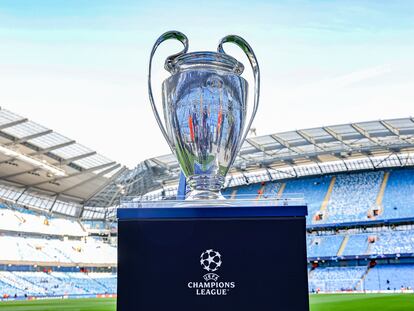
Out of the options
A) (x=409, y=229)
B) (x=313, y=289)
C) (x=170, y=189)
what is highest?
(x=170, y=189)

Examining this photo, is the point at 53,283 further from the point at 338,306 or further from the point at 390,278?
the point at 338,306

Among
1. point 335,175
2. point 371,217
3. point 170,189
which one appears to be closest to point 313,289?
point 371,217

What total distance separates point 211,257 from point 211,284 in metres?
0.12

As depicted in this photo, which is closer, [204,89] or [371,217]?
[204,89]

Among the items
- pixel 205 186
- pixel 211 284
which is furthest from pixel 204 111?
pixel 211 284

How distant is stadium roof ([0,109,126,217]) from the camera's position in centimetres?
3388

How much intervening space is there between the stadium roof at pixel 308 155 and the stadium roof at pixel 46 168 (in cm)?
248

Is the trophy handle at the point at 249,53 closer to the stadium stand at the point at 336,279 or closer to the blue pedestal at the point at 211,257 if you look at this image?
the blue pedestal at the point at 211,257

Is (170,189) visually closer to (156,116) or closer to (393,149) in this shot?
(393,149)

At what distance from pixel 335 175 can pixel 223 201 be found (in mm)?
47203

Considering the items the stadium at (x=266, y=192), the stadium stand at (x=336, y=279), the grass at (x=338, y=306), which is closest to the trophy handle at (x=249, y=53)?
the grass at (x=338, y=306)

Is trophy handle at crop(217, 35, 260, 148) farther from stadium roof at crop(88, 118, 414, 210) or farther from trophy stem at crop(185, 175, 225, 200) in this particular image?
stadium roof at crop(88, 118, 414, 210)

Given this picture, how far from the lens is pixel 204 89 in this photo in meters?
2.63

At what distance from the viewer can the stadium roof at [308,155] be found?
3753 cm
